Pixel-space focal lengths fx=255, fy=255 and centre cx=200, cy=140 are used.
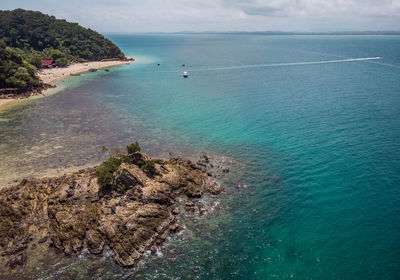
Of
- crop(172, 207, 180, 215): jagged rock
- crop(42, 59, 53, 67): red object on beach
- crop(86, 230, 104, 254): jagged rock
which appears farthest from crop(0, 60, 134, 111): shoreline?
crop(172, 207, 180, 215): jagged rock

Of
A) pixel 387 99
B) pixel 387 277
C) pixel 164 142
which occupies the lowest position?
pixel 387 277

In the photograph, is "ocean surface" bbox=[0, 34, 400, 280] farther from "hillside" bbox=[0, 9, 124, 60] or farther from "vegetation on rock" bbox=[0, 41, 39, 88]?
"hillside" bbox=[0, 9, 124, 60]

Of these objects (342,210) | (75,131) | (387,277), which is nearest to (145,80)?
(75,131)

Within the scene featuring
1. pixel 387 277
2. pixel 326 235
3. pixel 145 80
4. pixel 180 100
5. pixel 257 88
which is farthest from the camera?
pixel 145 80

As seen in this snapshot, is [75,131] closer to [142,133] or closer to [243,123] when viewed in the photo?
[142,133]

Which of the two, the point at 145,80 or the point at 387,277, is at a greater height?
the point at 145,80

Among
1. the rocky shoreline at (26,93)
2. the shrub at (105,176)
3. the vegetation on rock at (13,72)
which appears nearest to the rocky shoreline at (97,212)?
the shrub at (105,176)

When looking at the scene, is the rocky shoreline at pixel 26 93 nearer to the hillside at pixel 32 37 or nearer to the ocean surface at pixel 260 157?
the ocean surface at pixel 260 157

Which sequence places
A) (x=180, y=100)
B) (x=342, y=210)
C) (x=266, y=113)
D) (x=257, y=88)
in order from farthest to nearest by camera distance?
(x=257, y=88) → (x=180, y=100) → (x=266, y=113) → (x=342, y=210)
